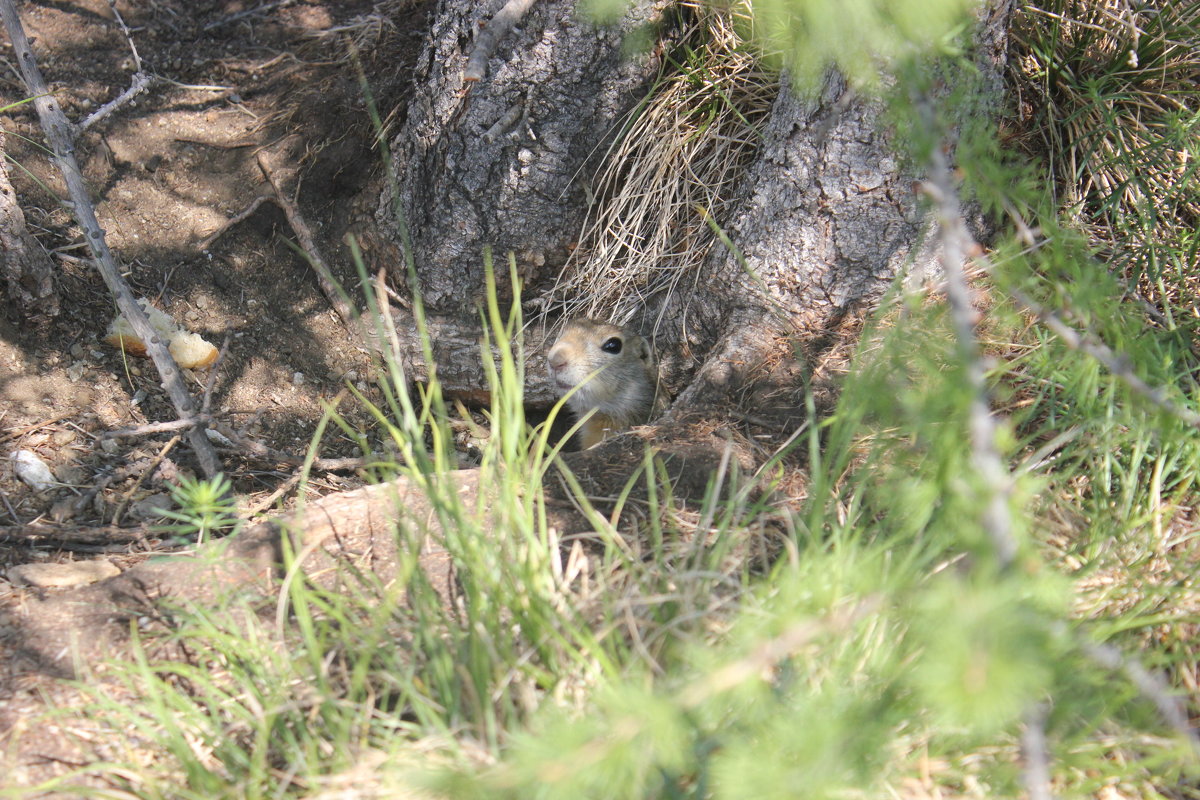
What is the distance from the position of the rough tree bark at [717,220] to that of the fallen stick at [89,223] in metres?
1.31

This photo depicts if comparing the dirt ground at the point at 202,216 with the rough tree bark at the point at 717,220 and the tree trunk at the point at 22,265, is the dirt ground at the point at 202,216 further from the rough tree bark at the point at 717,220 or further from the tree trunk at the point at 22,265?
the rough tree bark at the point at 717,220

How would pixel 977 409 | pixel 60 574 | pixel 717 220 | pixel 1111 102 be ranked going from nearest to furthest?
1. pixel 977 409
2. pixel 60 574
3. pixel 1111 102
4. pixel 717 220

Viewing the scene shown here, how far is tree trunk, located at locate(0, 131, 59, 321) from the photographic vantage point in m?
3.24

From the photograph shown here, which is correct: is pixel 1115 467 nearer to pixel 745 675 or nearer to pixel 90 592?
pixel 745 675

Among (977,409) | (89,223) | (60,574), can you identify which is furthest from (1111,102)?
(60,574)

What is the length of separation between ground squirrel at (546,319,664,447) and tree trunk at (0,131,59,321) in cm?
202

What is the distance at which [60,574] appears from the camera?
8.45 ft

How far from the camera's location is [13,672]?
2098 millimetres

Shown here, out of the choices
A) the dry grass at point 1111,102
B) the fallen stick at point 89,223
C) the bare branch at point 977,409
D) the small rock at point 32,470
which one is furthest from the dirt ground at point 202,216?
the dry grass at point 1111,102

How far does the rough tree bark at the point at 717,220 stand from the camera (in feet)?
9.91

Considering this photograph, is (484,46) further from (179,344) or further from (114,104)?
(179,344)

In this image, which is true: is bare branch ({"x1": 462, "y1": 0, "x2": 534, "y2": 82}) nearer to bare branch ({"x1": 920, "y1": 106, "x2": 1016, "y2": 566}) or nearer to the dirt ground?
bare branch ({"x1": 920, "y1": 106, "x2": 1016, "y2": 566})

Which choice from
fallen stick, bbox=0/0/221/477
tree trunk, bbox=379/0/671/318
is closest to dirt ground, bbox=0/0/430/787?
fallen stick, bbox=0/0/221/477

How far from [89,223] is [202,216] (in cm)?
118
